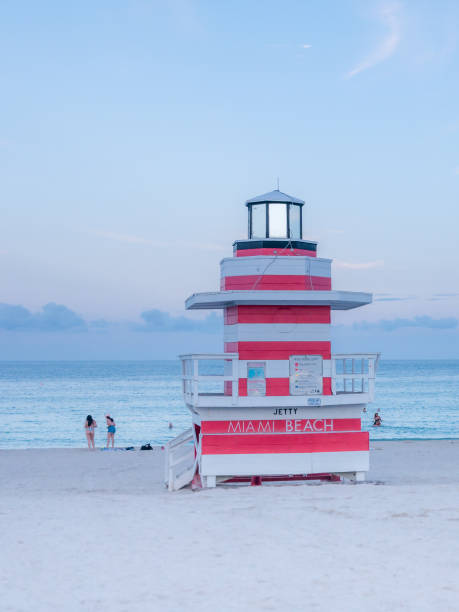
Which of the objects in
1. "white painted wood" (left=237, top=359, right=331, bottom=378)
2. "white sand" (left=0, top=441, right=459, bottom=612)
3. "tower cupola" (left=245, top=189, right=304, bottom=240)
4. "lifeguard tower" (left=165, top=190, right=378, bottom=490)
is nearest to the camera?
"white sand" (left=0, top=441, right=459, bottom=612)

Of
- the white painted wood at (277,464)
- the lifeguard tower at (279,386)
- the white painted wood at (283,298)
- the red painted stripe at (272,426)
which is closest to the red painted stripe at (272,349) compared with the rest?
the lifeguard tower at (279,386)

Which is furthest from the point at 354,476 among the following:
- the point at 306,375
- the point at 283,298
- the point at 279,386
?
the point at 283,298

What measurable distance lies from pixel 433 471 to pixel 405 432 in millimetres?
30744

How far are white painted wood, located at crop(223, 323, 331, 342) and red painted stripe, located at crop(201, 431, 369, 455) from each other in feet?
6.50

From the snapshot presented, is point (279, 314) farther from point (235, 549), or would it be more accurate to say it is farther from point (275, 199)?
point (235, 549)

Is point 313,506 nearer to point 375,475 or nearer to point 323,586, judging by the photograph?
point 323,586

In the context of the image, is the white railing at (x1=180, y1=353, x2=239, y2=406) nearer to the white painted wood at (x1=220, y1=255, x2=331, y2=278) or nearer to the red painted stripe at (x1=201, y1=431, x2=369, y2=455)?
the red painted stripe at (x1=201, y1=431, x2=369, y2=455)

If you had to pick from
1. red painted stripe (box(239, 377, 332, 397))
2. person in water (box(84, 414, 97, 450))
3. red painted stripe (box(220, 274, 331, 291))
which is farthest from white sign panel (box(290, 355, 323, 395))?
person in water (box(84, 414, 97, 450))

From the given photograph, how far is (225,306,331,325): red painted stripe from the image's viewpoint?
15430 millimetres

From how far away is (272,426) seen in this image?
15336 millimetres

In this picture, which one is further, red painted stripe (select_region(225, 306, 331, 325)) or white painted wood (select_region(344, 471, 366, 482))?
white painted wood (select_region(344, 471, 366, 482))

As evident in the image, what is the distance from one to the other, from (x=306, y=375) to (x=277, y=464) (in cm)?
193

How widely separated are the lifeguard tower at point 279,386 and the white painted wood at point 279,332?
0.07ft

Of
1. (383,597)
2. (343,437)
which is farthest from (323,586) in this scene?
(343,437)
